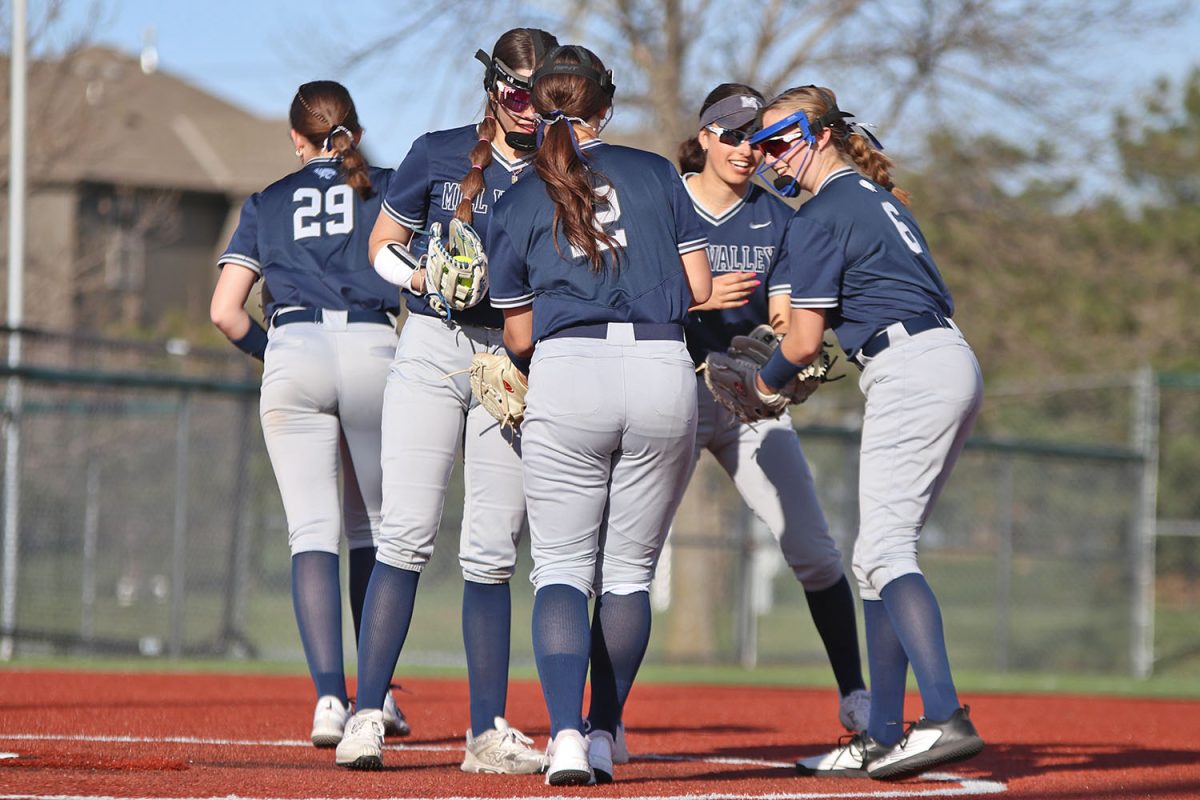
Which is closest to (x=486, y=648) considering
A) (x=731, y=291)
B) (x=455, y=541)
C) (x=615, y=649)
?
(x=615, y=649)

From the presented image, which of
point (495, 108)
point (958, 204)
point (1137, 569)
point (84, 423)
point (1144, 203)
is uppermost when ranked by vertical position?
point (1144, 203)

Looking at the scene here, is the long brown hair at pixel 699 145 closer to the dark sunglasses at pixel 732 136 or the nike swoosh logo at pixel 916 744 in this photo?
the dark sunglasses at pixel 732 136

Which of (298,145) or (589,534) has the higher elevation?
(298,145)

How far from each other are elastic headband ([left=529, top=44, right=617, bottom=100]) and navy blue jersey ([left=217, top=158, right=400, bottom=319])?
1.21m

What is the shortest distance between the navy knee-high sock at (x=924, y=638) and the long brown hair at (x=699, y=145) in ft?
5.93

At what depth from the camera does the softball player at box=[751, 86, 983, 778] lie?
15.2 feet

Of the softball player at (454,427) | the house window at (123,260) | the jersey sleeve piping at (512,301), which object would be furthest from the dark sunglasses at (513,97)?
the house window at (123,260)

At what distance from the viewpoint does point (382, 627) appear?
479 centimetres

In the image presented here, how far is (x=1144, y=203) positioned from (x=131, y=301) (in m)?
17.8

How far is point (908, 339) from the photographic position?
4691 mm

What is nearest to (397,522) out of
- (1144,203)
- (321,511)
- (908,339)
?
(321,511)

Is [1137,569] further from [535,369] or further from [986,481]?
[535,369]

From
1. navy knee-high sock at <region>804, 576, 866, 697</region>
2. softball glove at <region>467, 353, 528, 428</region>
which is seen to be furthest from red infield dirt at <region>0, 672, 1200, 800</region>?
softball glove at <region>467, 353, 528, 428</region>

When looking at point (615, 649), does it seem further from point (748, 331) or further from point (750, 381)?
point (748, 331)
